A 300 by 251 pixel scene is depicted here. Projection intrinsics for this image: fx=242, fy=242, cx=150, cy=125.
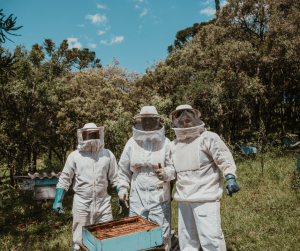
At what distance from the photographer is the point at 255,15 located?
42.3 feet

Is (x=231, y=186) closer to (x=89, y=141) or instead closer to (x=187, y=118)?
(x=187, y=118)

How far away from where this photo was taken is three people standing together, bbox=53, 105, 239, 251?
9.62 ft

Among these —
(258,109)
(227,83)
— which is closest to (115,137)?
(227,83)

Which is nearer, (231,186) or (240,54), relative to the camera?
(231,186)

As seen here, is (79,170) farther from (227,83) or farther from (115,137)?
(227,83)

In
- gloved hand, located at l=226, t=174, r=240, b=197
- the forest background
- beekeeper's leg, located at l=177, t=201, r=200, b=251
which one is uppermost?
the forest background

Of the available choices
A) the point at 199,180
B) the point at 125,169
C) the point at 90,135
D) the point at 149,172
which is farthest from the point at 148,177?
the point at 90,135

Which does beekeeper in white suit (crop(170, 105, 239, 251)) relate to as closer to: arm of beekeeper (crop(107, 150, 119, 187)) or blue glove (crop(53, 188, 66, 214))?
arm of beekeeper (crop(107, 150, 119, 187))

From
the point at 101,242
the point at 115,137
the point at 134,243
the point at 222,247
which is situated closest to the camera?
the point at 101,242

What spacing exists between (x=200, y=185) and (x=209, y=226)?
1.56 ft

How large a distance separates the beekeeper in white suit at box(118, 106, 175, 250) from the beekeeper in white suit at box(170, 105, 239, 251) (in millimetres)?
177

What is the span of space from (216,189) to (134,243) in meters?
1.24

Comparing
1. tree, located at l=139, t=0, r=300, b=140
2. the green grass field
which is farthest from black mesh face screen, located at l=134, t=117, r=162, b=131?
tree, located at l=139, t=0, r=300, b=140

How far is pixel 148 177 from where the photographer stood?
3.25 meters
